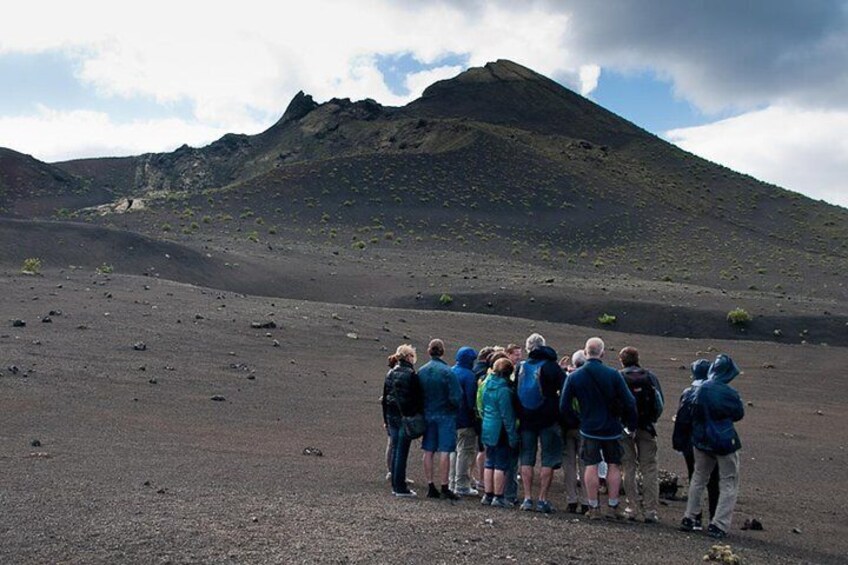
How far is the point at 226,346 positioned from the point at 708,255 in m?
49.0

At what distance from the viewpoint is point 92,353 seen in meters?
19.8

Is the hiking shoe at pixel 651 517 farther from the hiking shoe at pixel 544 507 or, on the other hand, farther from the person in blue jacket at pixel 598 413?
the hiking shoe at pixel 544 507

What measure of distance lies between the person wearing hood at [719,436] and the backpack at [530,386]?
1625 mm

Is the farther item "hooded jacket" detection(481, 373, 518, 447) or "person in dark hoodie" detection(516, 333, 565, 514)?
"hooded jacket" detection(481, 373, 518, 447)

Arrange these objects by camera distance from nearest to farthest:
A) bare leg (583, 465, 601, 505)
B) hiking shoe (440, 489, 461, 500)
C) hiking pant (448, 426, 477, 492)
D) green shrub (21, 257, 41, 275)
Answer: bare leg (583, 465, 601, 505)
hiking shoe (440, 489, 461, 500)
hiking pant (448, 426, 477, 492)
green shrub (21, 257, 41, 275)

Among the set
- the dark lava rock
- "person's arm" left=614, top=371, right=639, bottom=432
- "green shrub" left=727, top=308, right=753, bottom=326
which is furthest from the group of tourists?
"green shrub" left=727, top=308, right=753, bottom=326

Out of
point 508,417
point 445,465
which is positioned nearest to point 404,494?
point 445,465

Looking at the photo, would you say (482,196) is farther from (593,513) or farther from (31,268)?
(593,513)

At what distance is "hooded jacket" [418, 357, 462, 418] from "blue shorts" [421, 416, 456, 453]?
0.19ft

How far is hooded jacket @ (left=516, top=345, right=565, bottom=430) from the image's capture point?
974cm

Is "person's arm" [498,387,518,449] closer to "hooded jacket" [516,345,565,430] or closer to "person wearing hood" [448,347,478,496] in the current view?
"hooded jacket" [516,345,565,430]

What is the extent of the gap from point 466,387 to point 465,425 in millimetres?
492

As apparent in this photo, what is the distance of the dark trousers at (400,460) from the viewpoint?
10242 mm

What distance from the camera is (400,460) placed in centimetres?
1028
